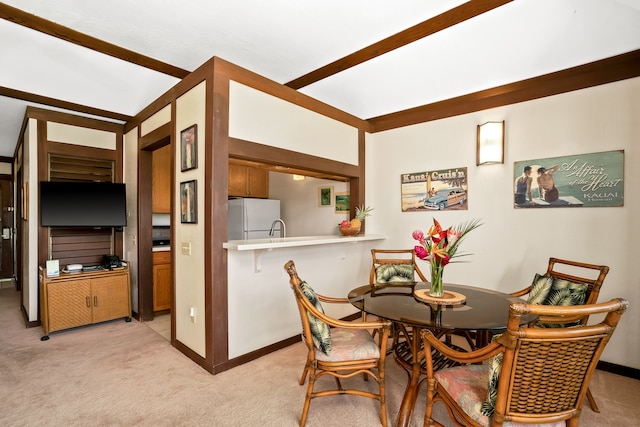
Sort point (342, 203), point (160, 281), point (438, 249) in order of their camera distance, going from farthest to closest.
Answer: point (342, 203), point (160, 281), point (438, 249)

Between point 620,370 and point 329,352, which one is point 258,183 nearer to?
point 329,352

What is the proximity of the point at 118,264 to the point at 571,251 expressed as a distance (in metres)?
5.05

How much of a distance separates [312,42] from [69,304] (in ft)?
12.5

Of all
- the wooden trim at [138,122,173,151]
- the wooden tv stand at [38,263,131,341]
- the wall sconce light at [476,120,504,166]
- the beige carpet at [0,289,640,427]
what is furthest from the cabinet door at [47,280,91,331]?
the wall sconce light at [476,120,504,166]

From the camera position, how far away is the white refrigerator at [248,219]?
186 inches

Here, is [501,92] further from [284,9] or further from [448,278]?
[284,9]

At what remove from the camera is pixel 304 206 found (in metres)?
5.60

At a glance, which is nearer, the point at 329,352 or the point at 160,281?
the point at 329,352

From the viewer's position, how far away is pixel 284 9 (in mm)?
2322

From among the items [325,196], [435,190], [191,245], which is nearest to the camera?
[191,245]

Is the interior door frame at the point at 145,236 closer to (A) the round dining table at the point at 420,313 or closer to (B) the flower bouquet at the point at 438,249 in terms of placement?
(A) the round dining table at the point at 420,313

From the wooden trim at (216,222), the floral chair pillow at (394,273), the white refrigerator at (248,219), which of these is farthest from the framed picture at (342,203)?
the wooden trim at (216,222)

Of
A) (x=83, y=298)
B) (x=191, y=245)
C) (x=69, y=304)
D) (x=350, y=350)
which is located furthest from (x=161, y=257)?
(x=350, y=350)

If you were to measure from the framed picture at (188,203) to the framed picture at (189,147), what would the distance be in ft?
0.52
